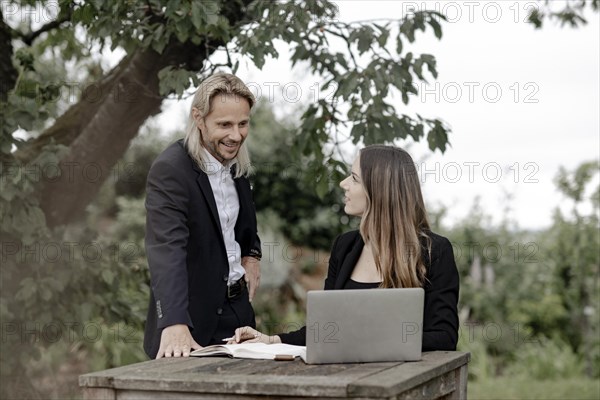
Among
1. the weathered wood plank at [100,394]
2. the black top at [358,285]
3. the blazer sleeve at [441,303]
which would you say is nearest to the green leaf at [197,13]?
the black top at [358,285]

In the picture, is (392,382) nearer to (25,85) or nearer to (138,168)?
(25,85)

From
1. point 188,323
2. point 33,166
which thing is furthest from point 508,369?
point 188,323

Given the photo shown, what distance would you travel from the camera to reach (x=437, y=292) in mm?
3104

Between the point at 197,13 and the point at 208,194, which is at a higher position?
the point at 197,13

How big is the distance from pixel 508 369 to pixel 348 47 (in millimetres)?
5191

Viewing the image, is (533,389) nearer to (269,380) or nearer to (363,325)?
(363,325)

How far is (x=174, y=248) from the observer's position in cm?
319

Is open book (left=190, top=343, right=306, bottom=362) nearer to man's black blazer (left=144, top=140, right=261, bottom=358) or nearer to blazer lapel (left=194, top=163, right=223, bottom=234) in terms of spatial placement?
man's black blazer (left=144, top=140, right=261, bottom=358)

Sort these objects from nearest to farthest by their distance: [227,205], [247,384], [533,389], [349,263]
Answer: [247,384], [349,263], [227,205], [533,389]

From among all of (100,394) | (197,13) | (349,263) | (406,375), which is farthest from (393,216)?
(197,13)

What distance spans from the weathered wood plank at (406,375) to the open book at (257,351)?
368mm

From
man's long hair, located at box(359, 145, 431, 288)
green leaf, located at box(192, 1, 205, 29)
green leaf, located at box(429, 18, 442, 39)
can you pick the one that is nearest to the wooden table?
man's long hair, located at box(359, 145, 431, 288)

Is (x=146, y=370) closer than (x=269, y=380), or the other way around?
(x=269, y=380)

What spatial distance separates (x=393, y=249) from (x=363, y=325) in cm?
65
